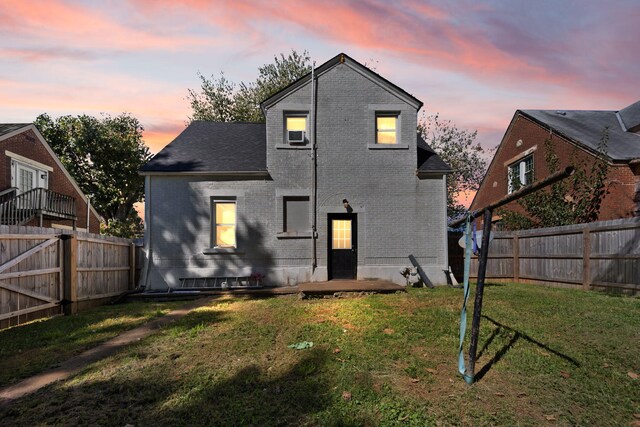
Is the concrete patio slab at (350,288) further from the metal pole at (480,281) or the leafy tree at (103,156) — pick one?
the leafy tree at (103,156)

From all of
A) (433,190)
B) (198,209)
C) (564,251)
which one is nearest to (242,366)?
(198,209)

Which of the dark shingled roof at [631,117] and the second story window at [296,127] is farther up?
the dark shingled roof at [631,117]

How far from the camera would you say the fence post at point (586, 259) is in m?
11.4

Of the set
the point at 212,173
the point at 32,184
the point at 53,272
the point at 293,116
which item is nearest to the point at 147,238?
the point at 212,173

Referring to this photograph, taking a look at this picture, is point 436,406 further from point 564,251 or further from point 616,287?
point 564,251

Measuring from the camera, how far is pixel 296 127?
13.1 meters

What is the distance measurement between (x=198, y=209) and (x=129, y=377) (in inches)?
330

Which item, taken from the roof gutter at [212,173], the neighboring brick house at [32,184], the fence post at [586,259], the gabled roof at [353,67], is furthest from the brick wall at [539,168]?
the neighboring brick house at [32,184]

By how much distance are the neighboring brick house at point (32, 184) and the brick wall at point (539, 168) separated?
89.7 ft

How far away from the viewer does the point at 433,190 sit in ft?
42.0

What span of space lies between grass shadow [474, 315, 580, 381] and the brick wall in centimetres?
1201

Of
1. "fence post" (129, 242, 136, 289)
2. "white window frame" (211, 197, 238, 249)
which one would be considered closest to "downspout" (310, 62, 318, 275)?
"white window frame" (211, 197, 238, 249)

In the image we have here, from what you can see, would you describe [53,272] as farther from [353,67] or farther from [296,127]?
[353,67]

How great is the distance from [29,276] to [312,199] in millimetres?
8125
